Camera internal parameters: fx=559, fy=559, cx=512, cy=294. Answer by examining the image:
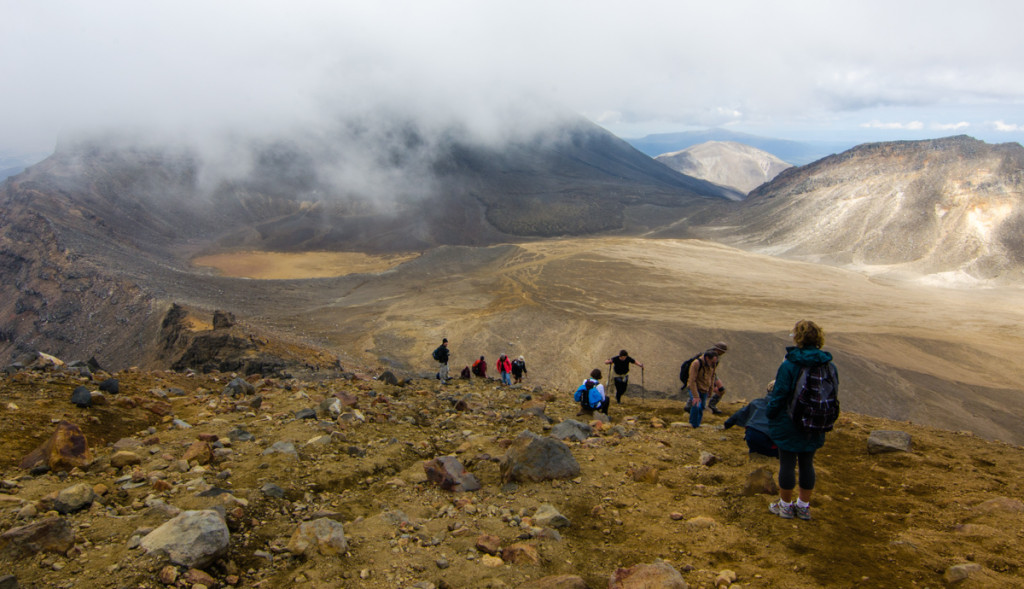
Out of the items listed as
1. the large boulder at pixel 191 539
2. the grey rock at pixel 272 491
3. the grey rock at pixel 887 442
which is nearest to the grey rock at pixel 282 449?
the grey rock at pixel 272 491

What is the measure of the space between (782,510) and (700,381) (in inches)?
128

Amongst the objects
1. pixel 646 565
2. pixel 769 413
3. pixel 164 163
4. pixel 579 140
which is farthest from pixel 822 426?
pixel 579 140

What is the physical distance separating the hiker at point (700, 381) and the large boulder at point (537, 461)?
258 centimetres

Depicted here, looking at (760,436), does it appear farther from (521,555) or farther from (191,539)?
(191,539)

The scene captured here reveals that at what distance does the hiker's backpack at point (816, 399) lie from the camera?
3734 mm

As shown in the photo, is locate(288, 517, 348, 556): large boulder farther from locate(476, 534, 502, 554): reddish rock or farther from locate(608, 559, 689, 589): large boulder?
locate(608, 559, 689, 589): large boulder

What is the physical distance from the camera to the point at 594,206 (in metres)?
66.6

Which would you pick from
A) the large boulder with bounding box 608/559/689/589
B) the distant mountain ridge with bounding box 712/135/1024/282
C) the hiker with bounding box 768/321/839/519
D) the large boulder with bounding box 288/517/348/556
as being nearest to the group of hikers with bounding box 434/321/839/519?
the hiker with bounding box 768/321/839/519

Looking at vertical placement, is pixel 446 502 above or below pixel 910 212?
below

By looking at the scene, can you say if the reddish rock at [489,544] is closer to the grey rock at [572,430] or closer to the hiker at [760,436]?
the grey rock at [572,430]

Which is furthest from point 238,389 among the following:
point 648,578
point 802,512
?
point 802,512

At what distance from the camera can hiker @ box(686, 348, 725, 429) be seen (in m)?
6.85

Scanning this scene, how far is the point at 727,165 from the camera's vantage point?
156m

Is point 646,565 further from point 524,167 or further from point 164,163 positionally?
point 524,167
